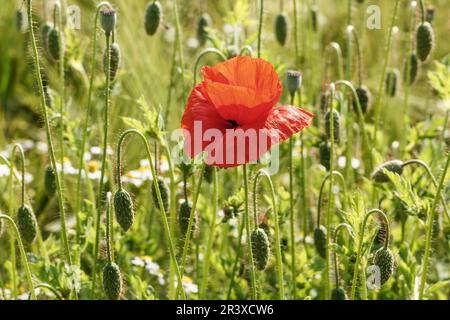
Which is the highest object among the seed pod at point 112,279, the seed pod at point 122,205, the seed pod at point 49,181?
the seed pod at point 49,181

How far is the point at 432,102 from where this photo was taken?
13.6 ft

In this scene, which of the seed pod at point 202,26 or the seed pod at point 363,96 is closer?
the seed pod at point 363,96

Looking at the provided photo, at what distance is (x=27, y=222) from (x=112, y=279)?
0.28m

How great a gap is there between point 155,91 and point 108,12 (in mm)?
1427

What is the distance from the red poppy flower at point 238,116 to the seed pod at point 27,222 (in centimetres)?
51

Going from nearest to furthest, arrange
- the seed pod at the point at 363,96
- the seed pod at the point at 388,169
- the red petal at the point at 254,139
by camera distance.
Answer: the red petal at the point at 254,139 → the seed pod at the point at 388,169 → the seed pod at the point at 363,96

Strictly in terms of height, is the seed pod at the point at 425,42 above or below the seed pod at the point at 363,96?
above

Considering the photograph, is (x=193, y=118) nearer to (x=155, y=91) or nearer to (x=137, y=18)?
(x=155, y=91)

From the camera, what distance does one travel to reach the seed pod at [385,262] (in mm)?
1659

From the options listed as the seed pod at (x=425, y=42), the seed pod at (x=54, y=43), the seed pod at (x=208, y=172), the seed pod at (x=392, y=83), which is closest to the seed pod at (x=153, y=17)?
the seed pod at (x=54, y=43)

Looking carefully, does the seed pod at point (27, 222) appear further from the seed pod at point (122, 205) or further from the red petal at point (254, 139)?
the red petal at point (254, 139)

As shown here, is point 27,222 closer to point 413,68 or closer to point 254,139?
point 254,139

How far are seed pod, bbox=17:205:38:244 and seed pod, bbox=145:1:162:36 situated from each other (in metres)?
0.55
